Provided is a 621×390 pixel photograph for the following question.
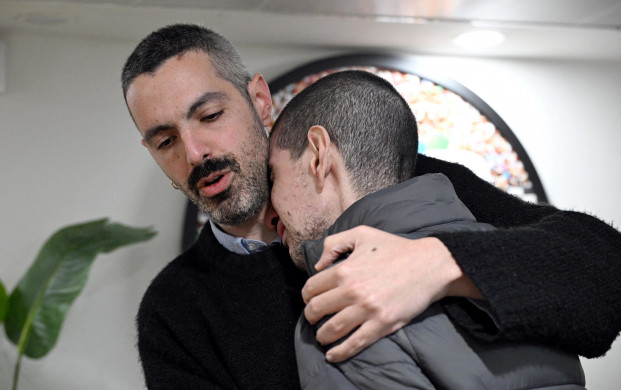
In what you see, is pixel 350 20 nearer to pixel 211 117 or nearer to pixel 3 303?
pixel 211 117

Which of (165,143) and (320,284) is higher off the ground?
(165,143)

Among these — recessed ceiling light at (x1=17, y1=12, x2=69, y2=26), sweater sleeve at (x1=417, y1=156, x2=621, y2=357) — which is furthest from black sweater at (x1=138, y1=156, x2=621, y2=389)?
recessed ceiling light at (x1=17, y1=12, x2=69, y2=26)

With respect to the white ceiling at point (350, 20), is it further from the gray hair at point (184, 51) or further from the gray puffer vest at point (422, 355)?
the gray puffer vest at point (422, 355)

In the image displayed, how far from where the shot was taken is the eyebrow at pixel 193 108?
138 centimetres

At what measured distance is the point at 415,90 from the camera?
2967mm

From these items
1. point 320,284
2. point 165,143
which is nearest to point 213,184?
point 165,143

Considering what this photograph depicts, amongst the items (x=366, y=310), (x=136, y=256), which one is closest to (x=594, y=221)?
(x=366, y=310)

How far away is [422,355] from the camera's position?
0.97 metres

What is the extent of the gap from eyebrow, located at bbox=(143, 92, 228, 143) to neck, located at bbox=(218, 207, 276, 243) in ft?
0.75

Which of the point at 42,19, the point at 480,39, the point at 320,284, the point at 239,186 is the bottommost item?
the point at 320,284

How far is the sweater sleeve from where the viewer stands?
983 millimetres

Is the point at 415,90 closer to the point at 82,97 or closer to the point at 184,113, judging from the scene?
the point at 82,97

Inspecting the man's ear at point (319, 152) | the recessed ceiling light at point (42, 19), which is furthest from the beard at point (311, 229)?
the recessed ceiling light at point (42, 19)

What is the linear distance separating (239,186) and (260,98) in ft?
0.88
